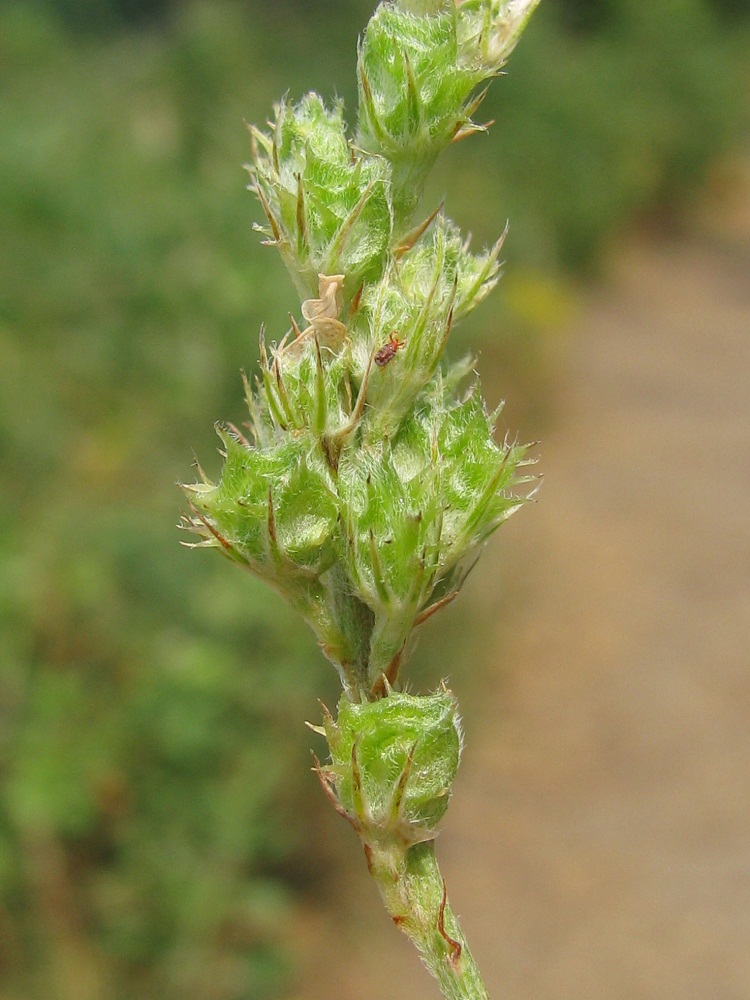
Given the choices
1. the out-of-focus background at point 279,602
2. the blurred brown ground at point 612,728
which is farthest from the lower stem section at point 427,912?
the blurred brown ground at point 612,728

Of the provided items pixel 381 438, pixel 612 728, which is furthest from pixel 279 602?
pixel 612 728

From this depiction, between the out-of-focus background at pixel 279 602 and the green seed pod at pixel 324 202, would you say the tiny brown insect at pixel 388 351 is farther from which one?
the out-of-focus background at pixel 279 602

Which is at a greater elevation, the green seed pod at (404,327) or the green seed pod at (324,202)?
the green seed pod at (324,202)

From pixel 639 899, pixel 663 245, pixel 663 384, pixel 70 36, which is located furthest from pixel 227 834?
pixel 663 245

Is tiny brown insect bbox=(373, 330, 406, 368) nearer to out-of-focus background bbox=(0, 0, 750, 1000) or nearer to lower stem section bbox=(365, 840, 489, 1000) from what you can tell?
lower stem section bbox=(365, 840, 489, 1000)

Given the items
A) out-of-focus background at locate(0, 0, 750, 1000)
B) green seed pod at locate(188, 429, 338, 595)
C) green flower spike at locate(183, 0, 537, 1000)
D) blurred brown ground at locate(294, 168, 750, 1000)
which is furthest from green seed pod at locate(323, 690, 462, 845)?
blurred brown ground at locate(294, 168, 750, 1000)

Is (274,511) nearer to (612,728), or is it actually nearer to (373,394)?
(373,394)

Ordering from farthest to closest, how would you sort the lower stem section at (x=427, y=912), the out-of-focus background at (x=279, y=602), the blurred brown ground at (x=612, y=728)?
the blurred brown ground at (x=612, y=728), the out-of-focus background at (x=279, y=602), the lower stem section at (x=427, y=912)

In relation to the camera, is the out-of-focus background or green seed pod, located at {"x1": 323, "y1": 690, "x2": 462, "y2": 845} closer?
green seed pod, located at {"x1": 323, "y1": 690, "x2": 462, "y2": 845}
